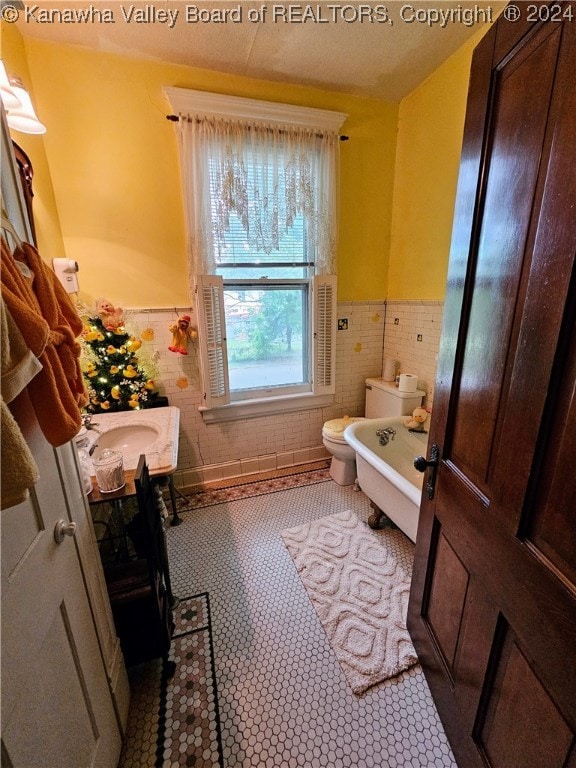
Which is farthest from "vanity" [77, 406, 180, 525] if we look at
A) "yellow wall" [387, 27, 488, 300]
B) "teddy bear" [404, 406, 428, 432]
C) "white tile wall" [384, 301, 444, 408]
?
"yellow wall" [387, 27, 488, 300]

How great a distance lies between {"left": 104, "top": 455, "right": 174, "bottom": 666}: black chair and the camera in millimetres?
1171

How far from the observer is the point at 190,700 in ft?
3.97

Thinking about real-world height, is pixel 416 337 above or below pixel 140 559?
above

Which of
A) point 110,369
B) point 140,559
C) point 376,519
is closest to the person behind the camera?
point 140,559

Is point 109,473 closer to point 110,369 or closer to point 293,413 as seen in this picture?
point 110,369

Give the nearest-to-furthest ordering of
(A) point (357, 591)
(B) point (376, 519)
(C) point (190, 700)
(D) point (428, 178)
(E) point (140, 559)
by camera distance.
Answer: (C) point (190, 700), (E) point (140, 559), (A) point (357, 591), (B) point (376, 519), (D) point (428, 178)

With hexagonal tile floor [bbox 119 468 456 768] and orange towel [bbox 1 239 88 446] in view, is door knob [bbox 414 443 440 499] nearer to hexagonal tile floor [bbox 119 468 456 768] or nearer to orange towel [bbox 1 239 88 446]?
hexagonal tile floor [bbox 119 468 456 768]

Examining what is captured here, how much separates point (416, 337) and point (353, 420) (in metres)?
0.85

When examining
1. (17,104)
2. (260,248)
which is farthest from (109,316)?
(260,248)

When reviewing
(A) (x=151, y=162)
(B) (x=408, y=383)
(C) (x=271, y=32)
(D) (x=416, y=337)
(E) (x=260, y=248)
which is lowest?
(B) (x=408, y=383)

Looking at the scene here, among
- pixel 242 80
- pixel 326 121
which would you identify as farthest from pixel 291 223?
pixel 242 80

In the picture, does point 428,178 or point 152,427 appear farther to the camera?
point 428,178

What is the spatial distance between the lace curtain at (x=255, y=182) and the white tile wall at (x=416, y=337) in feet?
2.76

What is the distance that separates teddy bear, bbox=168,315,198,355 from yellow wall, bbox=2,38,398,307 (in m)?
0.16
